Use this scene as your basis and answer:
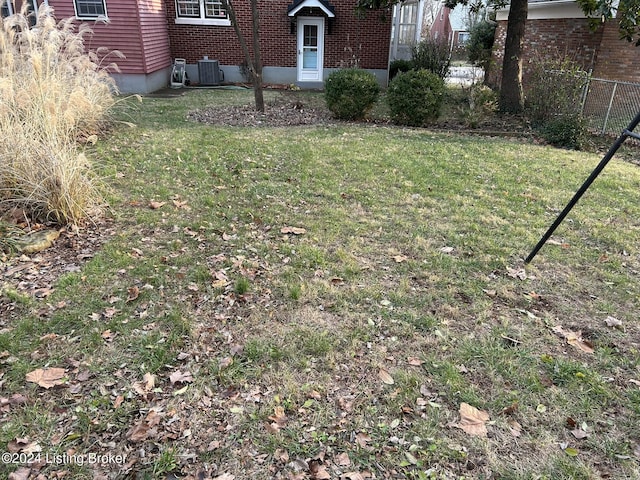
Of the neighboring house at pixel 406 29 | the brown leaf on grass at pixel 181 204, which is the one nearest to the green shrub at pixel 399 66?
the neighboring house at pixel 406 29

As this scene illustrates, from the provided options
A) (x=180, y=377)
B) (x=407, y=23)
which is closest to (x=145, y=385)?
(x=180, y=377)

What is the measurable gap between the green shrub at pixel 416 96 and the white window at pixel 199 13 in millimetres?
8113

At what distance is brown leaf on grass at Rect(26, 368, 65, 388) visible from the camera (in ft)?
8.56

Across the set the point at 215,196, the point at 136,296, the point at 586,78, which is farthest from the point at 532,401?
the point at 586,78

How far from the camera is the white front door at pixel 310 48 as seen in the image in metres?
15.2

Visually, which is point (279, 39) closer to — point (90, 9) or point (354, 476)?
point (90, 9)

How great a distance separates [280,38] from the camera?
50.2 ft

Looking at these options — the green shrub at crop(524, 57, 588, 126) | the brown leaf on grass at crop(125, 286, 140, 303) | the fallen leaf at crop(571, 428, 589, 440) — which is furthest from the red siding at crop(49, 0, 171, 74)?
the fallen leaf at crop(571, 428, 589, 440)

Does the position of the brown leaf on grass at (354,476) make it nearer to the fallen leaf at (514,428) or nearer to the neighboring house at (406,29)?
the fallen leaf at (514,428)

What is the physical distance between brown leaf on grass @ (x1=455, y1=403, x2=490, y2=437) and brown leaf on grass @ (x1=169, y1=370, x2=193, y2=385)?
1590mm

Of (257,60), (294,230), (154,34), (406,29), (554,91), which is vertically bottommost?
(294,230)

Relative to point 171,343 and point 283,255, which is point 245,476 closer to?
point 171,343

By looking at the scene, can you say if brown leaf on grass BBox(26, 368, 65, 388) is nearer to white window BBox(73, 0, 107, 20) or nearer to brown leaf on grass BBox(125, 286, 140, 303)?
brown leaf on grass BBox(125, 286, 140, 303)

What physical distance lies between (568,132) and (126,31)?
11534 millimetres
